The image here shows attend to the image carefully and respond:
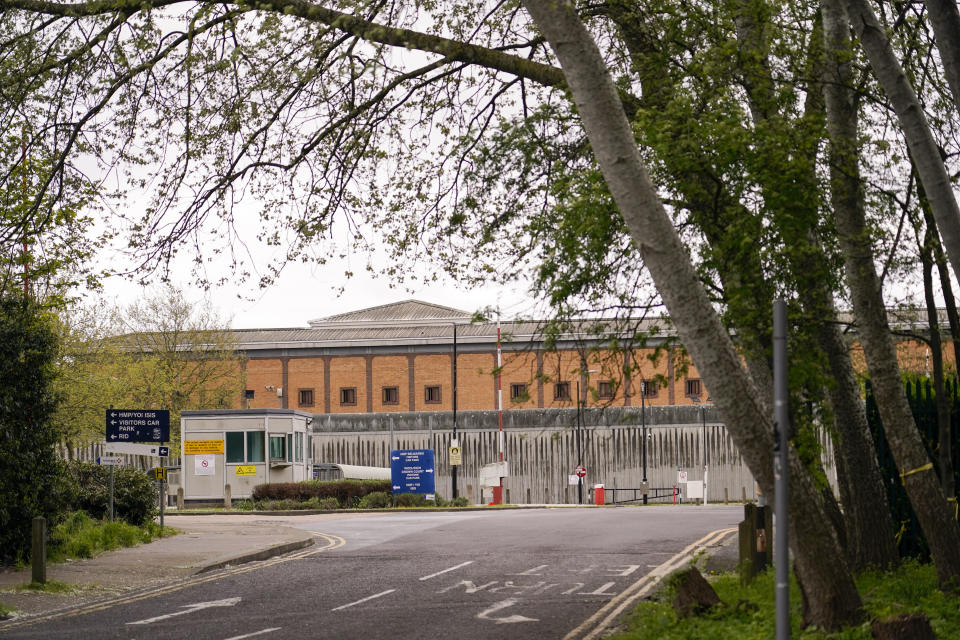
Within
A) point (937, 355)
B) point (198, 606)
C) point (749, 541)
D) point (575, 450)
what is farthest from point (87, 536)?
point (575, 450)

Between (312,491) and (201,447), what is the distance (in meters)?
5.65

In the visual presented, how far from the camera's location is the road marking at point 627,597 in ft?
35.7

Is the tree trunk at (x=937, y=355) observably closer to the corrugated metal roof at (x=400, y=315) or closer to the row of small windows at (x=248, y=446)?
the row of small windows at (x=248, y=446)

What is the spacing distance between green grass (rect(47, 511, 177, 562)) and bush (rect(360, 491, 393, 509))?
16114 millimetres

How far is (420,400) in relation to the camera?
6806 cm

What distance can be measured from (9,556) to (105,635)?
649 cm

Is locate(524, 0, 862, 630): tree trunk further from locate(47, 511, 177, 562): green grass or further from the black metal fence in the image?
locate(47, 511, 177, 562): green grass

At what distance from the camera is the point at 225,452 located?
140 ft

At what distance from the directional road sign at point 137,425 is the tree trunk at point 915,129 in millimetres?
16830

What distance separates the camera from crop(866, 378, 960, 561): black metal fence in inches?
506

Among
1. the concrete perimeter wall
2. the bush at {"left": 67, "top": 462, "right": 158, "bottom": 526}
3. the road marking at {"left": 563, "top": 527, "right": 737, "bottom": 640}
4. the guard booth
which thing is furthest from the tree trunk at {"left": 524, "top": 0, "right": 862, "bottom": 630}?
the concrete perimeter wall

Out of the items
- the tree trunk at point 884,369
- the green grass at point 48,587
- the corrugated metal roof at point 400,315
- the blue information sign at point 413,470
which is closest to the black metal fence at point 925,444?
the tree trunk at point 884,369

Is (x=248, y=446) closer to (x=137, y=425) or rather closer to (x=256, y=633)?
(x=137, y=425)

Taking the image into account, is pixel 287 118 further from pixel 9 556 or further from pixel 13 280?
pixel 9 556
